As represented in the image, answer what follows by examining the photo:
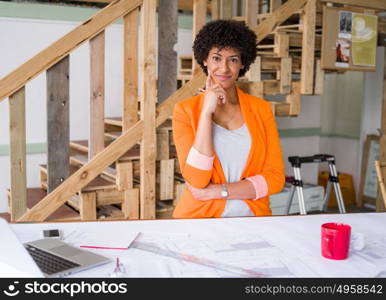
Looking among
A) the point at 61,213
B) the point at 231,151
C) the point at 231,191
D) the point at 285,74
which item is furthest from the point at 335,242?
the point at 285,74

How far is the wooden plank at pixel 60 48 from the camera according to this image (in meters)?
2.93

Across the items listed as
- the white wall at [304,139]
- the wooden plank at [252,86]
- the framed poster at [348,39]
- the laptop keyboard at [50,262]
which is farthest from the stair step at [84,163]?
the white wall at [304,139]

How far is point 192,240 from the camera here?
5.27 feet

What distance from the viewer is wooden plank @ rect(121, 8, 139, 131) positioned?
3.31 meters

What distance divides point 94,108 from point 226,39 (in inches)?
53.0

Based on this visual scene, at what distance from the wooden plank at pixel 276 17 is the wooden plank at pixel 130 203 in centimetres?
148

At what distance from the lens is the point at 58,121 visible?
3127mm

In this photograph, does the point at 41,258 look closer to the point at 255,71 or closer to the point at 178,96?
the point at 178,96

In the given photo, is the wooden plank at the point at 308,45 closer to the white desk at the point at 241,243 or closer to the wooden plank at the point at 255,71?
the wooden plank at the point at 255,71

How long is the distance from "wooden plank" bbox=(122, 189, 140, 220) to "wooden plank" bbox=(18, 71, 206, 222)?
0.85ft

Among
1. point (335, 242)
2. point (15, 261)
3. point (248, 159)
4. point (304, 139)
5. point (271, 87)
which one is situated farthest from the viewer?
point (304, 139)

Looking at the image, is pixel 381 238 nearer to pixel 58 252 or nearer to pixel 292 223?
pixel 292 223

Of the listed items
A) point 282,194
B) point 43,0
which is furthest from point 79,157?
point 282,194

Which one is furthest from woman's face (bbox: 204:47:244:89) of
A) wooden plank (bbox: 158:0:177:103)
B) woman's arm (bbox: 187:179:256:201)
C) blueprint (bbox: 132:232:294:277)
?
wooden plank (bbox: 158:0:177:103)
